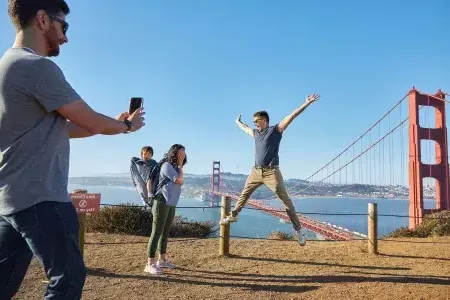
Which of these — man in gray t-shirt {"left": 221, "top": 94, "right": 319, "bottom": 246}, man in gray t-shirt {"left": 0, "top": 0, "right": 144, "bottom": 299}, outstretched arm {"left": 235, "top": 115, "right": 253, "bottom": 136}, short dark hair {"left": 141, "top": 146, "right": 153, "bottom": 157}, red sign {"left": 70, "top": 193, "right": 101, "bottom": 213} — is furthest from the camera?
short dark hair {"left": 141, "top": 146, "right": 153, "bottom": 157}

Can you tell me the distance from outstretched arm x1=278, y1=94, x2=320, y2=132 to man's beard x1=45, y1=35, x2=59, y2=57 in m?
3.42

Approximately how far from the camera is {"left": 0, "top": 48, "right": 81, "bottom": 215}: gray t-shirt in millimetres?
1363

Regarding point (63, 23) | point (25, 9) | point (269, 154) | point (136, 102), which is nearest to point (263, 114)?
point (269, 154)

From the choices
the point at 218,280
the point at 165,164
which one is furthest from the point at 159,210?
the point at 218,280

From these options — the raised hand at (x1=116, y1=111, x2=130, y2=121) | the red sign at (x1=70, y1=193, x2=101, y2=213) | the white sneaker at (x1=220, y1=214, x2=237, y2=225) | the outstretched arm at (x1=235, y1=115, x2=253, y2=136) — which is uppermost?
the outstretched arm at (x1=235, y1=115, x2=253, y2=136)

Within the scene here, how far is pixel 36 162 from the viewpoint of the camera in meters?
1.38

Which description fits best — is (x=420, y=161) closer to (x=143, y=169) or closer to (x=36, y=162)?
(x=143, y=169)

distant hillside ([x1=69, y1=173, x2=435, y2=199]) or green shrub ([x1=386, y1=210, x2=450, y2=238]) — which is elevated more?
distant hillside ([x1=69, y1=173, x2=435, y2=199])

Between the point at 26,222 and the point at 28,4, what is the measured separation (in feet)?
2.74

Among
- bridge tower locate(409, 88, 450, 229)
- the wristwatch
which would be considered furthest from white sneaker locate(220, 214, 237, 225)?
bridge tower locate(409, 88, 450, 229)

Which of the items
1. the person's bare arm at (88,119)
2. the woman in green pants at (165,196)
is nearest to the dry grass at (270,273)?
the woman in green pants at (165,196)

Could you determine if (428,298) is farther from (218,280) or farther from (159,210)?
(159,210)

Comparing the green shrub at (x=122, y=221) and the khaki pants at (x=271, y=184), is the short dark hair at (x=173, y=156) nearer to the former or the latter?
the khaki pants at (x=271, y=184)

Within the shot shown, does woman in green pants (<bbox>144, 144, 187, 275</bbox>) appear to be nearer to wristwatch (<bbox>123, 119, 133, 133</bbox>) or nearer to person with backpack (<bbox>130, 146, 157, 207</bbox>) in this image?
person with backpack (<bbox>130, 146, 157, 207</bbox>)
